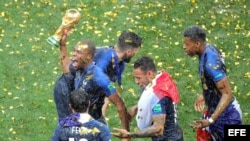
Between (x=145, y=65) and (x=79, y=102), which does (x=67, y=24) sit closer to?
(x=145, y=65)

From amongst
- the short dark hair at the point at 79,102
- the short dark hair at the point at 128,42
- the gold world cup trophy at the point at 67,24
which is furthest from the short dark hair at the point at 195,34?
the short dark hair at the point at 79,102

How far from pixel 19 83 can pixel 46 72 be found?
812mm

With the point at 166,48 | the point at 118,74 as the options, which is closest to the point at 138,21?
the point at 166,48

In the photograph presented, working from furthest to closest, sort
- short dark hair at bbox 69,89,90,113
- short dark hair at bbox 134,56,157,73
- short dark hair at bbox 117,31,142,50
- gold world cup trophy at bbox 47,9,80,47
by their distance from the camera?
1. short dark hair at bbox 117,31,142,50
2. gold world cup trophy at bbox 47,9,80,47
3. short dark hair at bbox 134,56,157,73
4. short dark hair at bbox 69,89,90,113

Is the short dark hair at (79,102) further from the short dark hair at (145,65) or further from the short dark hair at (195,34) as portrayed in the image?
the short dark hair at (195,34)

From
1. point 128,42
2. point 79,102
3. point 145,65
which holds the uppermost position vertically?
point 128,42

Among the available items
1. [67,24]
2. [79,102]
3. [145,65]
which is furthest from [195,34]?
[79,102]

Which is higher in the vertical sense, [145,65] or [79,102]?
[145,65]

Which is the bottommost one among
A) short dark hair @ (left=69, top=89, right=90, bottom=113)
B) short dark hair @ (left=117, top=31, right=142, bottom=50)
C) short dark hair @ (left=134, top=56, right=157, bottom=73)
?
short dark hair @ (left=69, top=89, right=90, bottom=113)

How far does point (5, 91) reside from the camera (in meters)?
14.1

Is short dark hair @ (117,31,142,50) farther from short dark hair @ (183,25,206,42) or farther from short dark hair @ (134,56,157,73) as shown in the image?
short dark hair @ (134,56,157,73)

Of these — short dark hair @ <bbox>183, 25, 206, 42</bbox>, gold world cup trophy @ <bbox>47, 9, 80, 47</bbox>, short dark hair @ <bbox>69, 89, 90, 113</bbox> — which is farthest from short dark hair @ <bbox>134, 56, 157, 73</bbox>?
gold world cup trophy @ <bbox>47, 9, 80, 47</bbox>

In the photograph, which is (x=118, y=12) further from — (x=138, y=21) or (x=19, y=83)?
(x=19, y=83)

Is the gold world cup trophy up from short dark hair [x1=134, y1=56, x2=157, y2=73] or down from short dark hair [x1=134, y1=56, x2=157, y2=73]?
up
